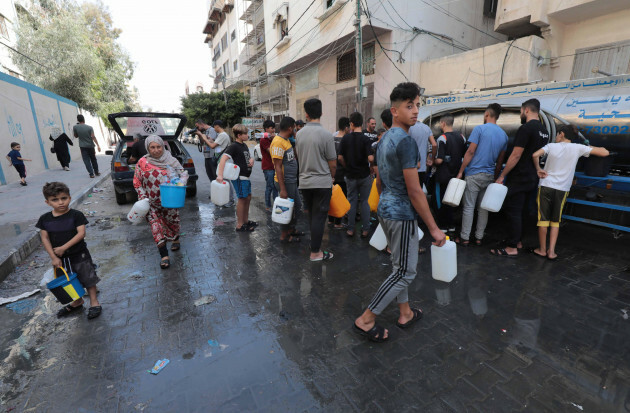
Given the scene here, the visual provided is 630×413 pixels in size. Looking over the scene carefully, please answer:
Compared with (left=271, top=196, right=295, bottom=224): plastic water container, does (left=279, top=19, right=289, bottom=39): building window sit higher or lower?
higher

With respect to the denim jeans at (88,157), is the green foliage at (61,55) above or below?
above

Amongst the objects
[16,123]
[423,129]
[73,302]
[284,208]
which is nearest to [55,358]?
[73,302]

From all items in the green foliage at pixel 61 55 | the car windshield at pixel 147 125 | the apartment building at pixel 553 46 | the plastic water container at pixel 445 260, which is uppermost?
the green foliage at pixel 61 55

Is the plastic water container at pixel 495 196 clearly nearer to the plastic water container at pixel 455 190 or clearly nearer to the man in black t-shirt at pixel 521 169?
the man in black t-shirt at pixel 521 169

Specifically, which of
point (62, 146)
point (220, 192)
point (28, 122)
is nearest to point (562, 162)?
point (220, 192)

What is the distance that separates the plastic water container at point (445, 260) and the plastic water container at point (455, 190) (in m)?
1.94

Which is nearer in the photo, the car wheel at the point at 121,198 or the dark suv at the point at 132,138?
the dark suv at the point at 132,138

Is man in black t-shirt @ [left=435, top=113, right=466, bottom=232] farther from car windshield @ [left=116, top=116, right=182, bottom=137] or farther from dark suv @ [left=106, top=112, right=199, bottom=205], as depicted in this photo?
car windshield @ [left=116, top=116, right=182, bottom=137]

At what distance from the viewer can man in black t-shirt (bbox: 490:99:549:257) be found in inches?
145

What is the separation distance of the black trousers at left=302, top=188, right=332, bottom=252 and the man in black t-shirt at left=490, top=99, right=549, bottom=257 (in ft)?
7.49

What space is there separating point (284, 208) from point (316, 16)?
13.5 metres

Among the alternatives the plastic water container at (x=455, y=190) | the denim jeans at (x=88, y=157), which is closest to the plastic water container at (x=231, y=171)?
the plastic water container at (x=455, y=190)

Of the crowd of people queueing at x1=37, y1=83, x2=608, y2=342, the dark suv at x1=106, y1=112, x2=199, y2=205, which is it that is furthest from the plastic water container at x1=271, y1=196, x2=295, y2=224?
the dark suv at x1=106, y1=112, x2=199, y2=205

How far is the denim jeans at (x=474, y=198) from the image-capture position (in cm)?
411
